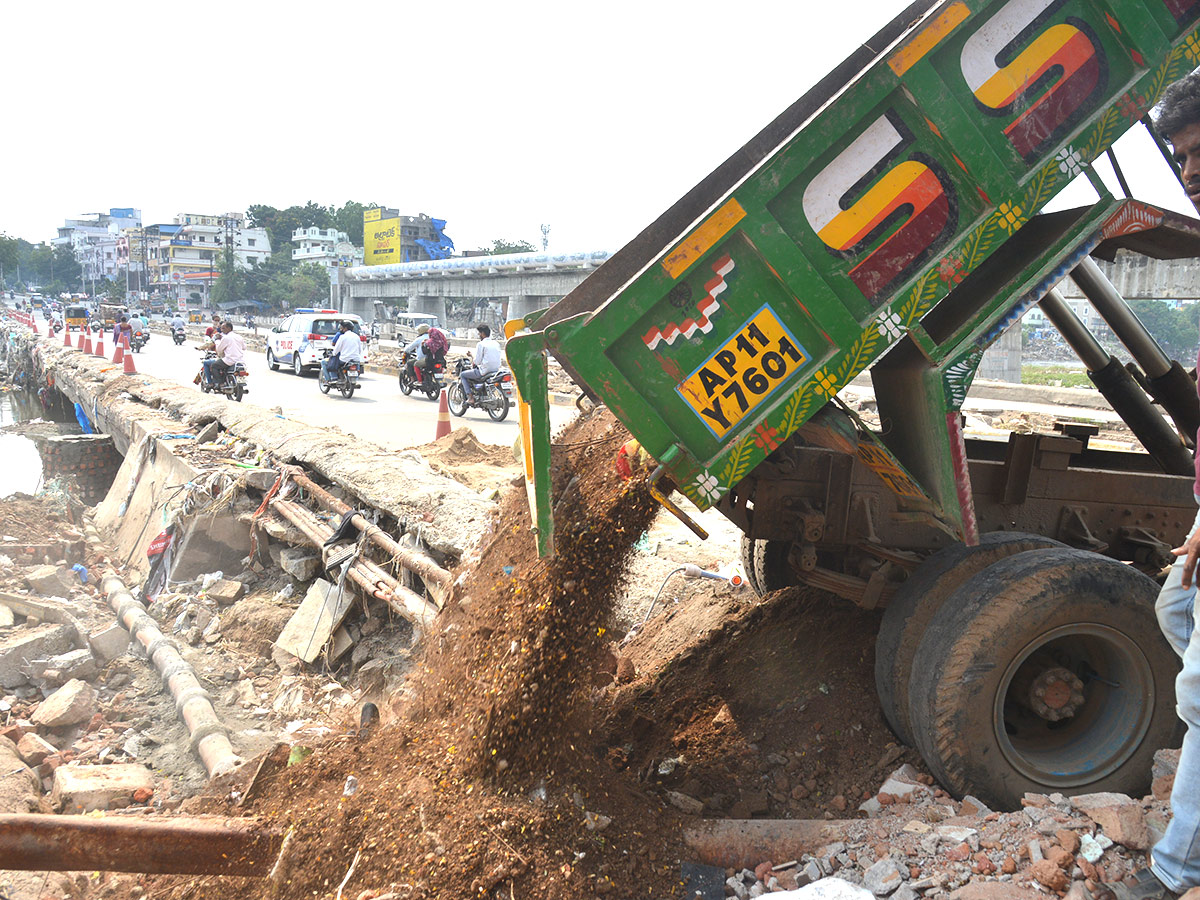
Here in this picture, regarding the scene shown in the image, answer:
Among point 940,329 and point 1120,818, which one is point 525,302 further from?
point 1120,818

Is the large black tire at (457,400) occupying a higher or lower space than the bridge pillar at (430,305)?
lower

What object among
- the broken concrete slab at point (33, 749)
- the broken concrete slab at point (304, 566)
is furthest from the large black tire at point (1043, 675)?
the broken concrete slab at point (304, 566)

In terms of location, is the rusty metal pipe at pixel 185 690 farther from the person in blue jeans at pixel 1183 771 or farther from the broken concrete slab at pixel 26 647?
the person in blue jeans at pixel 1183 771

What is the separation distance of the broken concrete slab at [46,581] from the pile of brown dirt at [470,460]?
3687 millimetres

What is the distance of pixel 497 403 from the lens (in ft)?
52.1

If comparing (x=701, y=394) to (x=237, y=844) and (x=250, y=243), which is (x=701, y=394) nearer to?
(x=237, y=844)

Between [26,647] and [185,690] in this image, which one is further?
[26,647]

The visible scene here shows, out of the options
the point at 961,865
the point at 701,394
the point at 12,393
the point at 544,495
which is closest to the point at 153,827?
the point at 544,495

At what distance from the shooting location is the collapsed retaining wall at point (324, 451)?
6348 millimetres

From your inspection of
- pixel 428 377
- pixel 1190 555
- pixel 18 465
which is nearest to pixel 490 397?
pixel 428 377

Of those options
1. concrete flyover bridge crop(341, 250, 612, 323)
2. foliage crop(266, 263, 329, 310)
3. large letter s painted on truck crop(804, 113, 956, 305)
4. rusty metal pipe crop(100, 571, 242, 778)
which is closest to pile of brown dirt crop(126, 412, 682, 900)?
rusty metal pipe crop(100, 571, 242, 778)

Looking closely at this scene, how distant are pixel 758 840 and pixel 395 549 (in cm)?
370

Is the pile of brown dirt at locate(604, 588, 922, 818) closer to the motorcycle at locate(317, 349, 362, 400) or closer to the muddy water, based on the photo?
the muddy water

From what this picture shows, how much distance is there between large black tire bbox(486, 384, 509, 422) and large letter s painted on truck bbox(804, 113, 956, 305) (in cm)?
1302
